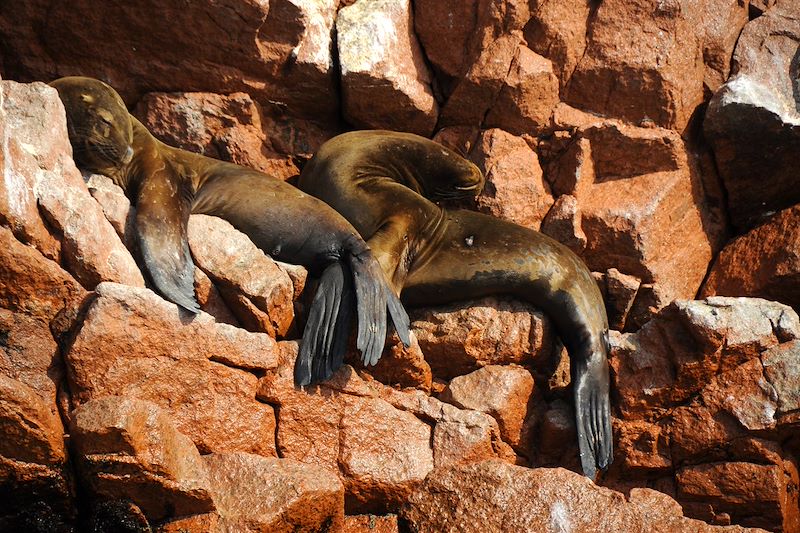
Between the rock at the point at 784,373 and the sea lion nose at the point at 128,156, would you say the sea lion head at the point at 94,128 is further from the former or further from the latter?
the rock at the point at 784,373

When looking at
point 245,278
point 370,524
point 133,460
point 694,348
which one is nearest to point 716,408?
point 694,348

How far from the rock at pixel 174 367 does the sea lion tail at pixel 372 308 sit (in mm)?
678

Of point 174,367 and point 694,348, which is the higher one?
point 694,348

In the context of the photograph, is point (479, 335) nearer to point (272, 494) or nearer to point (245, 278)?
point (245, 278)

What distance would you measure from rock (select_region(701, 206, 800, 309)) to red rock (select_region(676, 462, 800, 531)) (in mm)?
1745

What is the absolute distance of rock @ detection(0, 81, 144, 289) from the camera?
5504 mm

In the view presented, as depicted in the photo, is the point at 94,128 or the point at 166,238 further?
the point at 94,128

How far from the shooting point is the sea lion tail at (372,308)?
6.02 m

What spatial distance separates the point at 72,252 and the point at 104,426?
4.57 feet

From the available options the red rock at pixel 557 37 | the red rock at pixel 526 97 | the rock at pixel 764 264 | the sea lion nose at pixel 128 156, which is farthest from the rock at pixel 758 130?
the sea lion nose at pixel 128 156

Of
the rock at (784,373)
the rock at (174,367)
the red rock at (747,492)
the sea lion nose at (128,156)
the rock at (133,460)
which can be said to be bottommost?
the rock at (133,460)

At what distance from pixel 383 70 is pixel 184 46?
1382mm

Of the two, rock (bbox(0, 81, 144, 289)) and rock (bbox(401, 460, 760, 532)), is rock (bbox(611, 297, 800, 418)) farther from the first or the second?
rock (bbox(0, 81, 144, 289))

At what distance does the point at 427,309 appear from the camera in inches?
277
